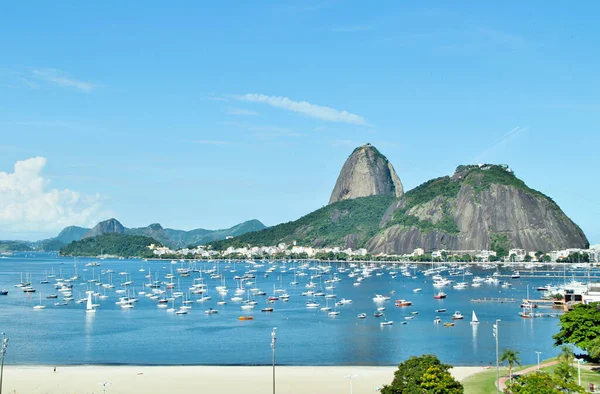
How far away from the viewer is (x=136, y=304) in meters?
108

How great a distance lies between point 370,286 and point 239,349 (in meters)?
78.5

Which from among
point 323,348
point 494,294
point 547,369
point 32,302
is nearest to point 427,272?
point 494,294

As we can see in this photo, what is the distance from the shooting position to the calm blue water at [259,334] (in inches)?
2436

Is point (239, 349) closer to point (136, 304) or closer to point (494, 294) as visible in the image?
point (136, 304)

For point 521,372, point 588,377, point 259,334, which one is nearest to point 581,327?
point 521,372

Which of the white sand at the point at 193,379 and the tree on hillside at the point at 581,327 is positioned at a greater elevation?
the tree on hillside at the point at 581,327

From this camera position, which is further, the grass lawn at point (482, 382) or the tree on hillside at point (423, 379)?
the grass lawn at point (482, 382)

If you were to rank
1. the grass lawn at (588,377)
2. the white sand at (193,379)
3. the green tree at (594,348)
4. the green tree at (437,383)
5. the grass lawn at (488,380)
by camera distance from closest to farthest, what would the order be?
the green tree at (437,383) < the grass lawn at (588,377) < the grass lawn at (488,380) < the green tree at (594,348) < the white sand at (193,379)

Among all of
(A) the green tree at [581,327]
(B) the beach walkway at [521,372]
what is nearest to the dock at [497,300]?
(A) the green tree at [581,327]

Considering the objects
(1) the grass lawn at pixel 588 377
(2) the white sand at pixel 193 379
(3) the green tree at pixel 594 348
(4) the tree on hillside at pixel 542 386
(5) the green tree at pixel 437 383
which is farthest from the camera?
(2) the white sand at pixel 193 379

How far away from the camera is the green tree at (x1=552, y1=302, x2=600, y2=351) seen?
163ft

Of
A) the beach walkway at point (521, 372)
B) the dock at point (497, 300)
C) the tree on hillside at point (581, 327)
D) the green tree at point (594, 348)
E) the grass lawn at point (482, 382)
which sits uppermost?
the tree on hillside at point (581, 327)

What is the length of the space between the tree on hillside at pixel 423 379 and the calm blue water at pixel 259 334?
22121 mm

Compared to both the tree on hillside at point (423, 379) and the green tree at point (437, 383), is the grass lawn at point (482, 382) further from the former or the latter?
the green tree at point (437, 383)
